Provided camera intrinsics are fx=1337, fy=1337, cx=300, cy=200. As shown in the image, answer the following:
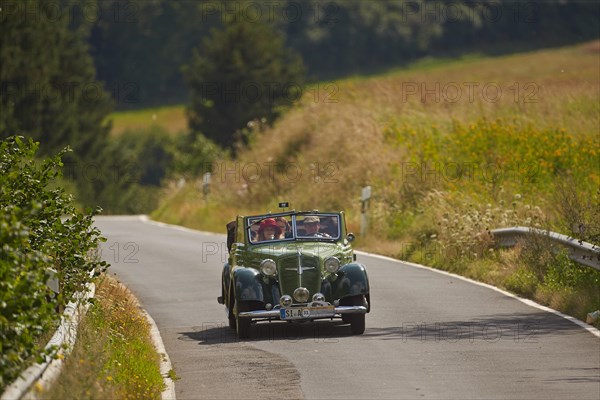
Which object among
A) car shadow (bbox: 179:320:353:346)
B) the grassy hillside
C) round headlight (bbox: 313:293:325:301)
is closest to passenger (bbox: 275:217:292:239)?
car shadow (bbox: 179:320:353:346)

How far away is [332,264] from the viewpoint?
15.9 meters

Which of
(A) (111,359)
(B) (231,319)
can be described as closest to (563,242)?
(B) (231,319)

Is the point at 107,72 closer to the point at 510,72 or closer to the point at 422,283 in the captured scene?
the point at 510,72

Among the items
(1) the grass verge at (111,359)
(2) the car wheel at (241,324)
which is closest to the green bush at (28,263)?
(1) the grass verge at (111,359)

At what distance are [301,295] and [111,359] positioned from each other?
4193mm

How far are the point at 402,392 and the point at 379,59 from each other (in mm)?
103015

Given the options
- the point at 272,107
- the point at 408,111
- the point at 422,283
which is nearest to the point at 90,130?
the point at 272,107

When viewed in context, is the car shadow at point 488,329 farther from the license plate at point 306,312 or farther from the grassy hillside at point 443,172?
the grassy hillside at point 443,172

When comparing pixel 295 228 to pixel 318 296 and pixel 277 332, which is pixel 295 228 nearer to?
pixel 277 332

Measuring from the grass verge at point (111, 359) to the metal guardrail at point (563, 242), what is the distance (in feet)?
19.3

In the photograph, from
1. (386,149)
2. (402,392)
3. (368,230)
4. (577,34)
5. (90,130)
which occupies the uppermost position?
(577,34)

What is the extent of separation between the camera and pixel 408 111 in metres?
39.7

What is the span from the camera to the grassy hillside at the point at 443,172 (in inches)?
871

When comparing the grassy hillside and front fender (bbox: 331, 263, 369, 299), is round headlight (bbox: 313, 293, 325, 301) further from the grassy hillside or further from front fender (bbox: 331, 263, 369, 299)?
the grassy hillside
